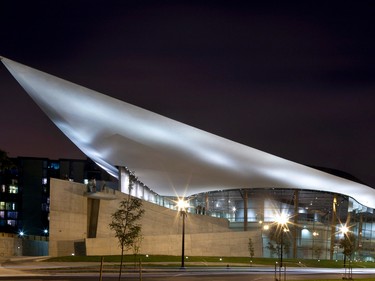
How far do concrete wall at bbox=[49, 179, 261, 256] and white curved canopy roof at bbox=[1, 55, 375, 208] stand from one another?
13.0 ft

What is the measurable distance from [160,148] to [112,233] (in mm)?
6815

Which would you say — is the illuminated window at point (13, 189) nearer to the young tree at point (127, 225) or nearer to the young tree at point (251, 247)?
the young tree at point (251, 247)

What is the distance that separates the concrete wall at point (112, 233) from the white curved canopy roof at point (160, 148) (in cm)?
397

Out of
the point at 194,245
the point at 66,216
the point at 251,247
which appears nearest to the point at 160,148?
the point at 194,245

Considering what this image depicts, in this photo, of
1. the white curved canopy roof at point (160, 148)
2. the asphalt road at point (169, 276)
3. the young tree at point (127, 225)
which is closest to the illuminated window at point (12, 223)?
the white curved canopy roof at point (160, 148)

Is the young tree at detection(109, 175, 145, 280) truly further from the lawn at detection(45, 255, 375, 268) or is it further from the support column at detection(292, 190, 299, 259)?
the support column at detection(292, 190, 299, 259)

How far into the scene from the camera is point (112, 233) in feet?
140

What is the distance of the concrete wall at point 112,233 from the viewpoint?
132 ft

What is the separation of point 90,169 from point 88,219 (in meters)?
61.2

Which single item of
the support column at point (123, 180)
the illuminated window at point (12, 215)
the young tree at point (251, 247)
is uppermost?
the support column at point (123, 180)

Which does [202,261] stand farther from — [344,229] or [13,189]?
[13,189]

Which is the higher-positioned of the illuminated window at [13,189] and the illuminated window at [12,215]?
the illuminated window at [13,189]

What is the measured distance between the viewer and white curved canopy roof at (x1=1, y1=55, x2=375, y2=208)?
3544 cm

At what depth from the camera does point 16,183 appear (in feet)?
317
